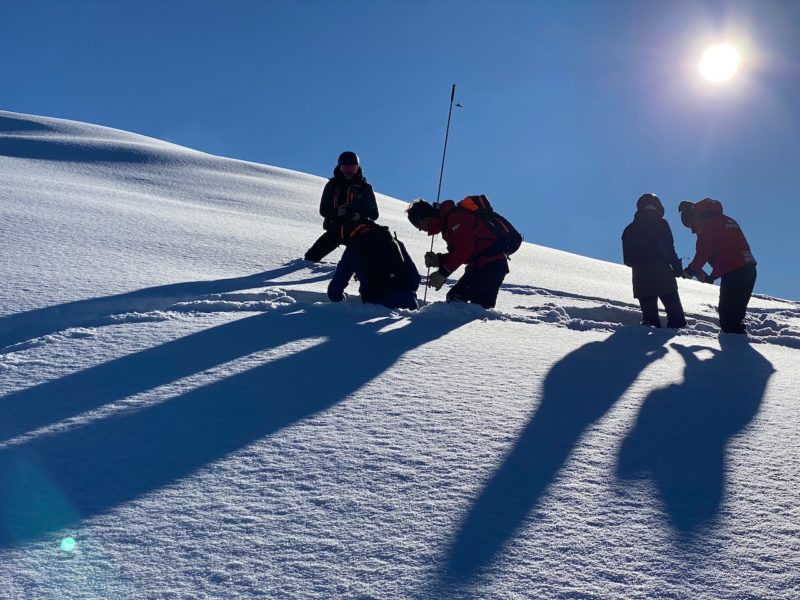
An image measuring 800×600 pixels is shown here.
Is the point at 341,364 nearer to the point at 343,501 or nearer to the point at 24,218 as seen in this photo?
the point at 343,501

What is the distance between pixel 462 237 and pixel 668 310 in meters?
2.07

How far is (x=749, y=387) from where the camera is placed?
11.6 feet

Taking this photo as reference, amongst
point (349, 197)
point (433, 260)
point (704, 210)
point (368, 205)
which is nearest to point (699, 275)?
point (704, 210)


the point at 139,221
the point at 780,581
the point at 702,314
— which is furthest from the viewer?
the point at 139,221

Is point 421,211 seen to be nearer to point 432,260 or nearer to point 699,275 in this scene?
point 432,260

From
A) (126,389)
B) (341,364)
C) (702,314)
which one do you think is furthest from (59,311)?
(702,314)

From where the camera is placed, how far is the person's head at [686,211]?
6230 millimetres

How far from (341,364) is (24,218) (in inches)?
240

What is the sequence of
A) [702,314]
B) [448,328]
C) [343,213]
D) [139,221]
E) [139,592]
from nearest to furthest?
[139,592] < [448,328] < [702,314] < [343,213] < [139,221]

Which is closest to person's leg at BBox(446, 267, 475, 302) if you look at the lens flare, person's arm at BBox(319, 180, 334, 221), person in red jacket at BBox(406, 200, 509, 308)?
person in red jacket at BBox(406, 200, 509, 308)

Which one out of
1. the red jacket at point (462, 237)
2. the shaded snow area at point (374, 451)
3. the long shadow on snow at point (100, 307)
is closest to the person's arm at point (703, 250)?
the shaded snow area at point (374, 451)

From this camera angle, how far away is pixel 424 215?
5.89m

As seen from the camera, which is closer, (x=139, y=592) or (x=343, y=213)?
(x=139, y=592)

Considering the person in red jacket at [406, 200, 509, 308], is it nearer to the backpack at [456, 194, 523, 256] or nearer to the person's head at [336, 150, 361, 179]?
the backpack at [456, 194, 523, 256]
